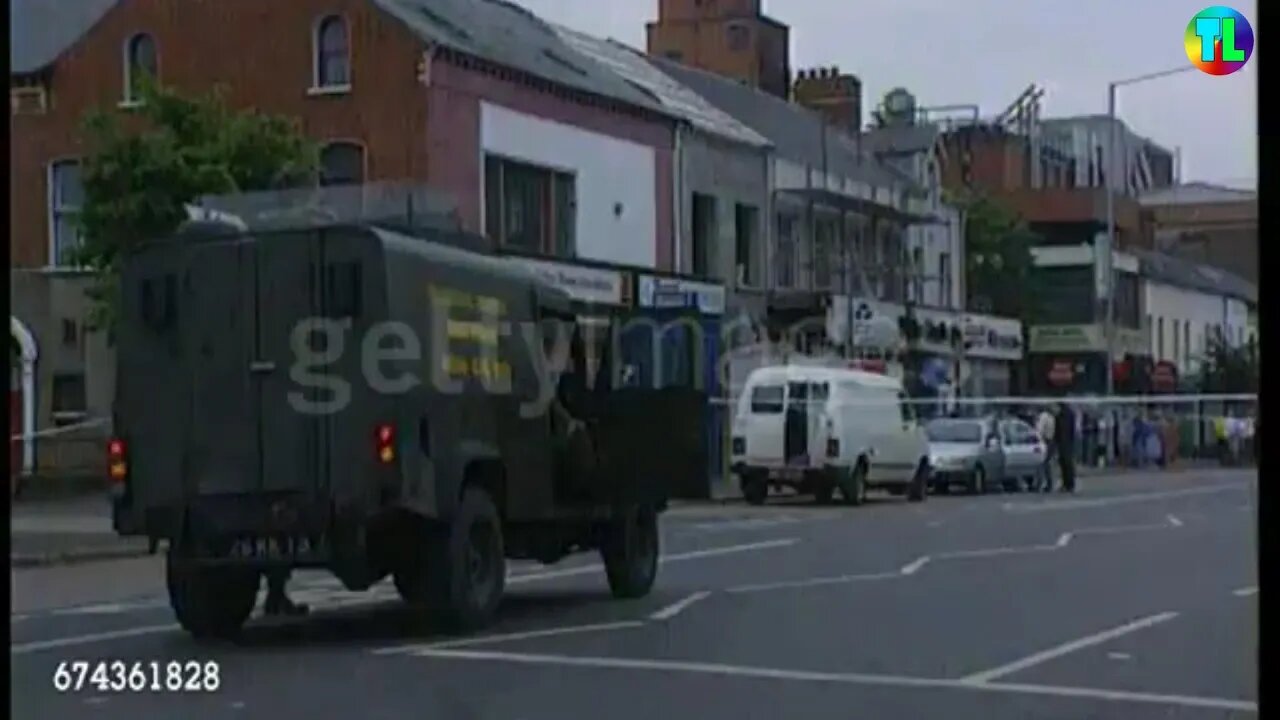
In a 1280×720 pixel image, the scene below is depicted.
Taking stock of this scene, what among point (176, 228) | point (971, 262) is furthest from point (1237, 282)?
point (176, 228)

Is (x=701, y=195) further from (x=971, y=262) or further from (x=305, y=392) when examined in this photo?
(x=305, y=392)

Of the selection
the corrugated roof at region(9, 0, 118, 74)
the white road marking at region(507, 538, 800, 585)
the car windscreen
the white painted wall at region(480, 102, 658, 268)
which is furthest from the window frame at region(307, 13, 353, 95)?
the car windscreen

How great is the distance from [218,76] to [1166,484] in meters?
2.96

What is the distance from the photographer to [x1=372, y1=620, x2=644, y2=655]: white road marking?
7.68 m

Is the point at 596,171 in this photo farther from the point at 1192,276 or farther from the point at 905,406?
the point at 1192,276

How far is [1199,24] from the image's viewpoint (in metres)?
5.41

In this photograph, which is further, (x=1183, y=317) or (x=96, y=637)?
(x=96, y=637)

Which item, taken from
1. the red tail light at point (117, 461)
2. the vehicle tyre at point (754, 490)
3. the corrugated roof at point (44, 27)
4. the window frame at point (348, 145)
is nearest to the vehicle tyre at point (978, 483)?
the vehicle tyre at point (754, 490)

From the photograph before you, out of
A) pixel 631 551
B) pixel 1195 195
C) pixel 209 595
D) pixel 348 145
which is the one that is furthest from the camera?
pixel 631 551

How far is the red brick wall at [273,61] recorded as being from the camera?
6.38 m

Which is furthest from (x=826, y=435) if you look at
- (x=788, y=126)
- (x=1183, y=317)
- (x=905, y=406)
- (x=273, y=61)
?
(x=273, y=61)

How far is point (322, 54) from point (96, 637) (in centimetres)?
182

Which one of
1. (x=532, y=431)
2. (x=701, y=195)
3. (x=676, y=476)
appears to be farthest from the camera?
(x=532, y=431)

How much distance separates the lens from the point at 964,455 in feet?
26.1
